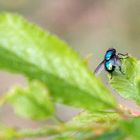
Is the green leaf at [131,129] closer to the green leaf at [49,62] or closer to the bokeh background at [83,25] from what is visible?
the green leaf at [49,62]

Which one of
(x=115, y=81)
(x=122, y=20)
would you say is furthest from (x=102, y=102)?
(x=122, y=20)

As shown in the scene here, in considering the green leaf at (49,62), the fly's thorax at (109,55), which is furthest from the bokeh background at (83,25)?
the green leaf at (49,62)

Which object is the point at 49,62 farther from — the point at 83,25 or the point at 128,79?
the point at 83,25

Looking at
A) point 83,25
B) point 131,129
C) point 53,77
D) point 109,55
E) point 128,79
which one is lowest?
point 131,129

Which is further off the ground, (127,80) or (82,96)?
(127,80)

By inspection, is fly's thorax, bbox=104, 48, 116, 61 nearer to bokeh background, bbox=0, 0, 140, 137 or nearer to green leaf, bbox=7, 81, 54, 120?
green leaf, bbox=7, 81, 54, 120

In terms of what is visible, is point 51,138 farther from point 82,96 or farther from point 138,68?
point 138,68

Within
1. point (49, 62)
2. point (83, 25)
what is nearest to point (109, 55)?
point (49, 62)
